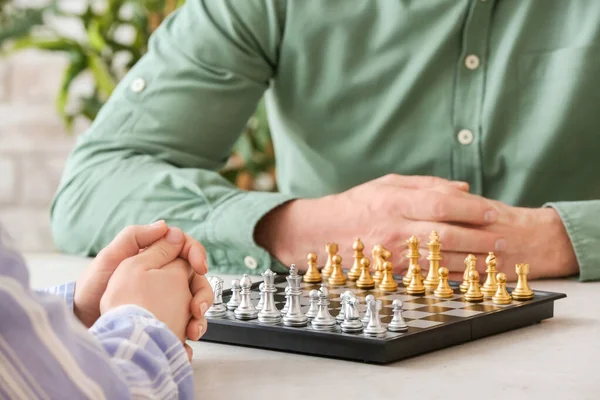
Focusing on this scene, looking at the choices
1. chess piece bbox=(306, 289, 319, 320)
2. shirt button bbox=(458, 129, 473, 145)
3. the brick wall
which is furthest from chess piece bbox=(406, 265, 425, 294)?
the brick wall

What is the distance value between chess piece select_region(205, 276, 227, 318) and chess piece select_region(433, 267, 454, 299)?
0.92 ft

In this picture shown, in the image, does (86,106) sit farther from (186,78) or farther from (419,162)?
(419,162)

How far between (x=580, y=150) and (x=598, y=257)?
0.43 meters

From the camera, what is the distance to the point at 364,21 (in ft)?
6.10

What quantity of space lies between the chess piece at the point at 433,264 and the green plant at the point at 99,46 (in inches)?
87.9

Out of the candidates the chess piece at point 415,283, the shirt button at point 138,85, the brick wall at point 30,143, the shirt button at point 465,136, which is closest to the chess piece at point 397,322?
the chess piece at point 415,283

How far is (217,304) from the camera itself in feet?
3.54

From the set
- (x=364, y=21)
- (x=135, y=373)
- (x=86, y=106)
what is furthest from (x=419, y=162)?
(x=86, y=106)

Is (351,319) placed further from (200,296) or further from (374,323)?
(200,296)

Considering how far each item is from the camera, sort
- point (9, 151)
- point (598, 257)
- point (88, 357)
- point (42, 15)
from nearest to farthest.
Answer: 1. point (88, 357)
2. point (598, 257)
3. point (42, 15)
4. point (9, 151)

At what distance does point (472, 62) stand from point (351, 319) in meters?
0.97

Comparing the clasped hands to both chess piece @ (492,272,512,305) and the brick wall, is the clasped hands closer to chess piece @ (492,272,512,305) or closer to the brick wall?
chess piece @ (492,272,512,305)

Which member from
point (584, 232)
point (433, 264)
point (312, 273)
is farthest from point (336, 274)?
point (584, 232)

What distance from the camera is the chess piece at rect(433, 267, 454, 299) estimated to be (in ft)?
3.88
